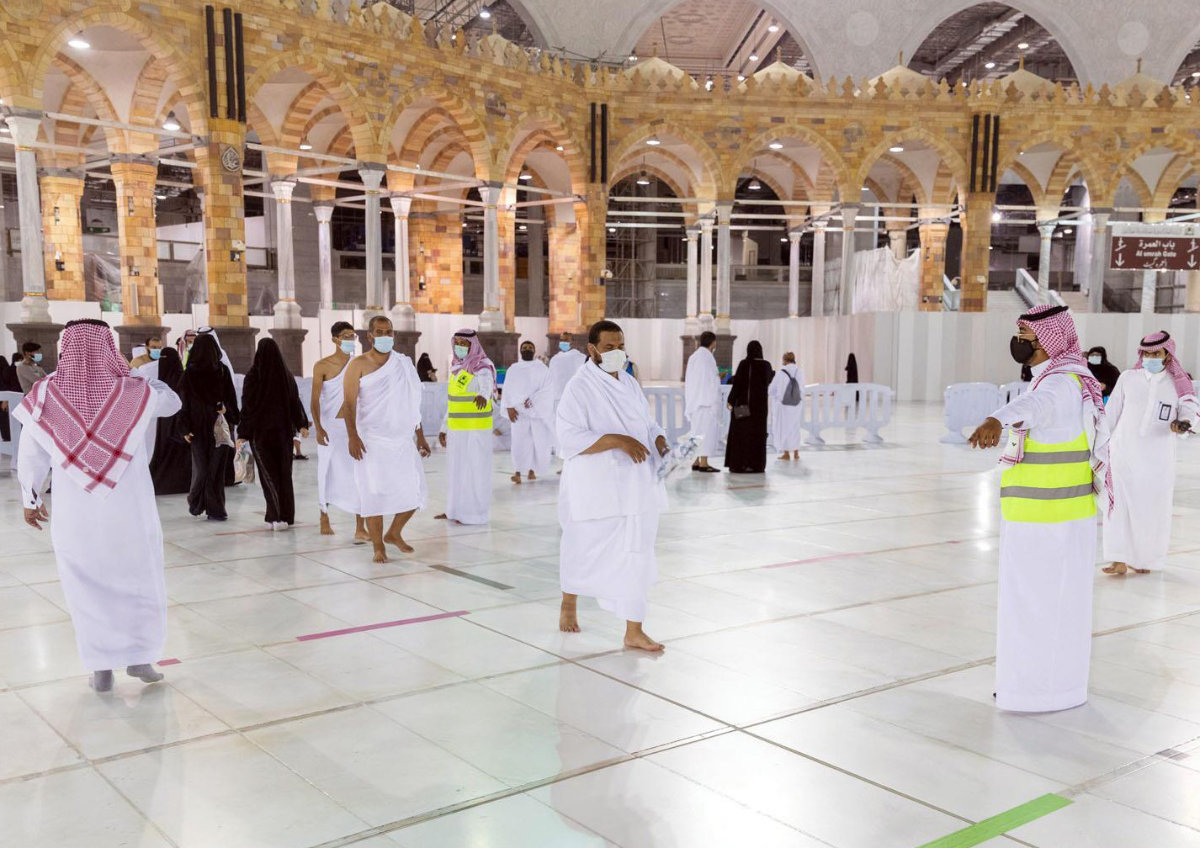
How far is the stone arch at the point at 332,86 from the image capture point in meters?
12.7

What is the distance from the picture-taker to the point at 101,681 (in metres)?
3.34

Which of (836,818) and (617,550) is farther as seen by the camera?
(617,550)

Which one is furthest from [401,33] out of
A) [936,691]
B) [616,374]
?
[936,691]

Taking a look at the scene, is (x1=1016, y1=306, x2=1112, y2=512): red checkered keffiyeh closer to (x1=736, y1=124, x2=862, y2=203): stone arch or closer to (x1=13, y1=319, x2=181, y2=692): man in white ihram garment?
(x1=13, y1=319, x2=181, y2=692): man in white ihram garment

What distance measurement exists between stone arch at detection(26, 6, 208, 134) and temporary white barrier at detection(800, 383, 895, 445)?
8.18 metres

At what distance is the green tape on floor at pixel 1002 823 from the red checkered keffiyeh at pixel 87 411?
9.02 ft

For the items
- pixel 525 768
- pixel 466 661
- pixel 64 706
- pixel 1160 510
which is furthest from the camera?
pixel 1160 510

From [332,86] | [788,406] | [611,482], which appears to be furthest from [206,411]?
[332,86]

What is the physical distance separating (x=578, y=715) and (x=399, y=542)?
8.71 ft

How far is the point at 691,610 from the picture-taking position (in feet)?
14.4

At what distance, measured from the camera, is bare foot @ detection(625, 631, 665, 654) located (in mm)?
3758

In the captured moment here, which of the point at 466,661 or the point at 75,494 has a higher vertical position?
the point at 75,494

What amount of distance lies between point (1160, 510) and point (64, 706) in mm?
5074

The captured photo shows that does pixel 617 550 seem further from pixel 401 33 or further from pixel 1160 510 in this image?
pixel 401 33
